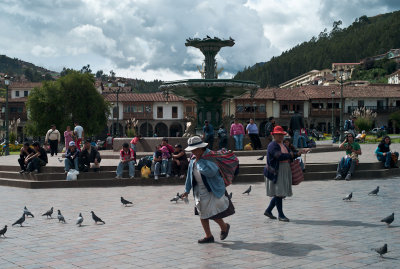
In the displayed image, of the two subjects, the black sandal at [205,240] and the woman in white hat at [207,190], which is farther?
the black sandal at [205,240]

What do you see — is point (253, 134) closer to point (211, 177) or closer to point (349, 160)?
point (349, 160)

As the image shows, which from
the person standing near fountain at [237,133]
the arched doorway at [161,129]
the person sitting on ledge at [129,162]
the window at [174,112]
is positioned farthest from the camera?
the arched doorway at [161,129]

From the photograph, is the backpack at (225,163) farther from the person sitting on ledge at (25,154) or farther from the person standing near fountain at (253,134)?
the person standing near fountain at (253,134)

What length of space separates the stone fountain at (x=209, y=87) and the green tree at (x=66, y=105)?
28.4 m

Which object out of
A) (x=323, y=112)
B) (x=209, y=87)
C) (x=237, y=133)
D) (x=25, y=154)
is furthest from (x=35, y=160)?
(x=323, y=112)

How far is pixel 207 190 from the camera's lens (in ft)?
21.1

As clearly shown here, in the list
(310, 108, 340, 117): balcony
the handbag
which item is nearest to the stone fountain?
the handbag

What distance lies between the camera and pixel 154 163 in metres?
13.8

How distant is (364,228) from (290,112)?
199 ft

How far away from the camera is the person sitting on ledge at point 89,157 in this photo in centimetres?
1391

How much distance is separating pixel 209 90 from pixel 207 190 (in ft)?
46.3

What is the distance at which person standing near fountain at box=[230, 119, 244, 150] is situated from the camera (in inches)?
718

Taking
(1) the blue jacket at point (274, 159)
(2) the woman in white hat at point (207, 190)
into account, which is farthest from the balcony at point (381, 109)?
(2) the woman in white hat at point (207, 190)

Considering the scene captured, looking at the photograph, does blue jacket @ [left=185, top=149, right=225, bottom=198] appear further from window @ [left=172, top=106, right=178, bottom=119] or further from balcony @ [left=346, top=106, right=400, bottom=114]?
balcony @ [left=346, top=106, right=400, bottom=114]
